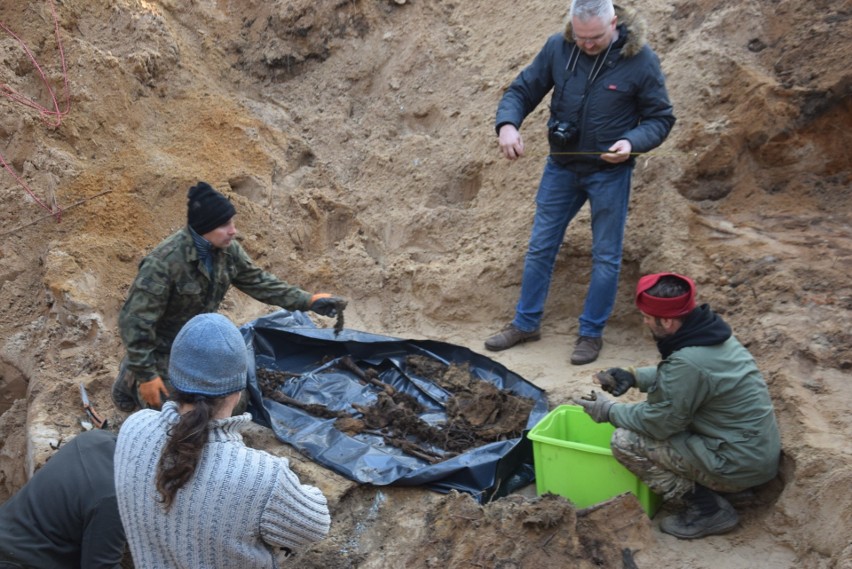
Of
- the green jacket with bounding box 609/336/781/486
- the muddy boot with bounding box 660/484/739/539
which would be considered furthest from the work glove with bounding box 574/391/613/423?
the muddy boot with bounding box 660/484/739/539

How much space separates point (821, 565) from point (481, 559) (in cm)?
135

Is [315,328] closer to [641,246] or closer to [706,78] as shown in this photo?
[641,246]

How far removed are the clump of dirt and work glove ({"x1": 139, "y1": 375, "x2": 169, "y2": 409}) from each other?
33.4 inches

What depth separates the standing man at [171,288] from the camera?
3920 mm

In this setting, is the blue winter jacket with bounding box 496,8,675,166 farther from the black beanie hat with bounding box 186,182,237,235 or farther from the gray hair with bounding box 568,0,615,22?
the black beanie hat with bounding box 186,182,237,235

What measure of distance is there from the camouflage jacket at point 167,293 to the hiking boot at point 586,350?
2.09 meters

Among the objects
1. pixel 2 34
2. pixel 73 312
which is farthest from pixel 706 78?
pixel 2 34

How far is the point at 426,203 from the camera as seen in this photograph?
6.39 meters

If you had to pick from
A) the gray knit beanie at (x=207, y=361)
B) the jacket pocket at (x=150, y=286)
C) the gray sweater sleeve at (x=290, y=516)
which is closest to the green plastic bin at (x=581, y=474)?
the gray sweater sleeve at (x=290, y=516)

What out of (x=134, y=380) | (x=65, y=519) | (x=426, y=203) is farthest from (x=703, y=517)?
(x=426, y=203)

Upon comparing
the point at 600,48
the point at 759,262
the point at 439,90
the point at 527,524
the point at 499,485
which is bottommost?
the point at 499,485

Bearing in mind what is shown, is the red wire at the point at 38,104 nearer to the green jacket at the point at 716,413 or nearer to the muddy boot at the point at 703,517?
the green jacket at the point at 716,413

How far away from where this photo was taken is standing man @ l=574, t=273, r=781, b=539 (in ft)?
10.4

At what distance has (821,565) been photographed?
3.05 meters
